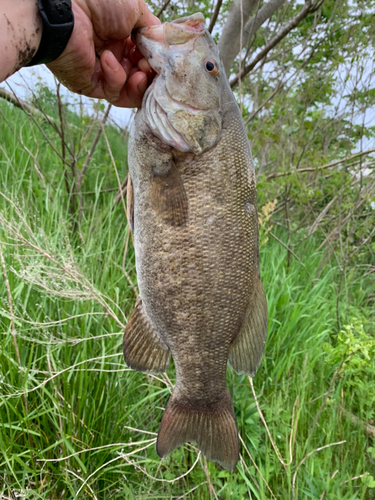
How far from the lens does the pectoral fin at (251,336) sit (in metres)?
1.59

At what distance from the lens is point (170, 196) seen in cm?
146

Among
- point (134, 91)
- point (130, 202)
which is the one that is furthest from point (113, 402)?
point (134, 91)

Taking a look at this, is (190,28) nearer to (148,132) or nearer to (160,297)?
(148,132)

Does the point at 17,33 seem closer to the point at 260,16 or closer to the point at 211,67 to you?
the point at 211,67

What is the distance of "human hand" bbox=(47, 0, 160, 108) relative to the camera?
1.45 metres

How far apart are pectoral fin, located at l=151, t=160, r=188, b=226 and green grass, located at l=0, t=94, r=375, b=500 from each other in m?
0.68

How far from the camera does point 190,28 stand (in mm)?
1480

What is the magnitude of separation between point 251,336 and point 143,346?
0.48 m

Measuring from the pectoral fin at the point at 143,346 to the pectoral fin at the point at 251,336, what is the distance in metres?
0.31

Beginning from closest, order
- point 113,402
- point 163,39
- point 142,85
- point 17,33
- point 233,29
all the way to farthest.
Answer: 1. point 17,33
2. point 163,39
3. point 142,85
4. point 113,402
5. point 233,29

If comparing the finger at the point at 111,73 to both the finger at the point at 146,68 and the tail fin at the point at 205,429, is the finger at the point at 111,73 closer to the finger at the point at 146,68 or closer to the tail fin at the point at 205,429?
the finger at the point at 146,68

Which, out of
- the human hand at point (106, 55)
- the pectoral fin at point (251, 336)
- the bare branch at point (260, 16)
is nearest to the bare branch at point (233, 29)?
the bare branch at point (260, 16)

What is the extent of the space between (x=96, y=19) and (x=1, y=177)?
219cm

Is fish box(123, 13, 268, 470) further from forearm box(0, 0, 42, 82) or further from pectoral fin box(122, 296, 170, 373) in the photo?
forearm box(0, 0, 42, 82)
